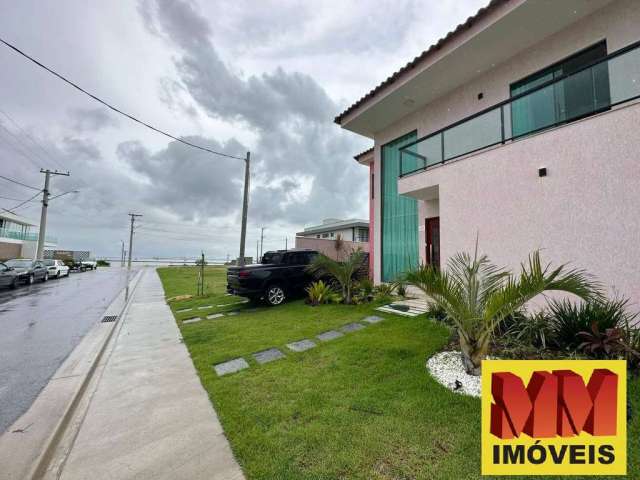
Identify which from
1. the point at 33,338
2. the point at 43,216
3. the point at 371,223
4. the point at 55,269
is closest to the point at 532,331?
the point at 371,223

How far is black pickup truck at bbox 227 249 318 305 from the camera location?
7859 mm

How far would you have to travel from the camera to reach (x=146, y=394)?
3.33 meters

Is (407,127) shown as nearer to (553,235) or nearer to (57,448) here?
(553,235)

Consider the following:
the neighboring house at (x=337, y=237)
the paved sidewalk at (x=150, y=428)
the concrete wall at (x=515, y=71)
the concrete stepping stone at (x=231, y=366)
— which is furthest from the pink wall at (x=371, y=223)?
the paved sidewalk at (x=150, y=428)

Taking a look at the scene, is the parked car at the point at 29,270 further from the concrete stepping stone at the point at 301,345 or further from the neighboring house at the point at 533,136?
the neighboring house at the point at 533,136

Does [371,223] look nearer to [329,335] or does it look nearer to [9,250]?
[329,335]

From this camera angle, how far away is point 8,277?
519 inches

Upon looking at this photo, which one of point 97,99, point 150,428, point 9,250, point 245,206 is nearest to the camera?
point 150,428

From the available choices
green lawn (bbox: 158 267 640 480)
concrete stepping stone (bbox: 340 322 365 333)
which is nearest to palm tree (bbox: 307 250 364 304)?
concrete stepping stone (bbox: 340 322 365 333)

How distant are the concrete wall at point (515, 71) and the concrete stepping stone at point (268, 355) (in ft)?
13.6

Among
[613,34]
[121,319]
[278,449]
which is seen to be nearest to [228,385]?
[278,449]

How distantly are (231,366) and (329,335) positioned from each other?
1.90 metres

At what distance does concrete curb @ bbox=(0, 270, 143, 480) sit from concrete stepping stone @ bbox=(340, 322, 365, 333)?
411cm

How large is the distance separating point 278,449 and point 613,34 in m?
8.54
